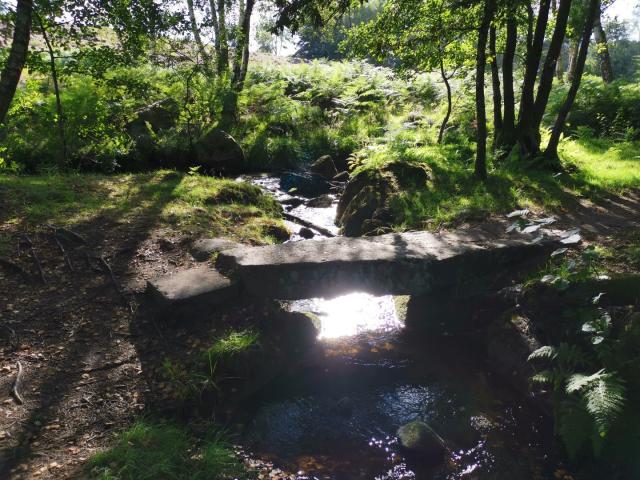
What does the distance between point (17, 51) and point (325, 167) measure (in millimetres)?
7824

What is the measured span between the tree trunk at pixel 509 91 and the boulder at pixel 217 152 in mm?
6342

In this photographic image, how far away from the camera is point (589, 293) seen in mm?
4711

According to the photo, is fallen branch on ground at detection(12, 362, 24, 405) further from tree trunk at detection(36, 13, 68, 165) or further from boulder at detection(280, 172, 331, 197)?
boulder at detection(280, 172, 331, 197)

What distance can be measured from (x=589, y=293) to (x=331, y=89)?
50.9 ft

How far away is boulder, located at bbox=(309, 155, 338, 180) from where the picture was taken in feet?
40.9

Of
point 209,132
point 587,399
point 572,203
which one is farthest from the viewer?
point 209,132

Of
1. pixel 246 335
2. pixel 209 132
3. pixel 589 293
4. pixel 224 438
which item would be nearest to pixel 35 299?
pixel 246 335

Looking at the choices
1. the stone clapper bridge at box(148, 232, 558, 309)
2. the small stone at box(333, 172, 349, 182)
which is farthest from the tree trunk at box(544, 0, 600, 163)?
the small stone at box(333, 172, 349, 182)

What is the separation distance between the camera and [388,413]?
183 inches

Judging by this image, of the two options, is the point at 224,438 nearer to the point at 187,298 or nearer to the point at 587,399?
the point at 187,298

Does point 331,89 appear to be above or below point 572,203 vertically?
above

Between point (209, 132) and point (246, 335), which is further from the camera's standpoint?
point (209, 132)

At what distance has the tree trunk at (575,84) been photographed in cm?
804

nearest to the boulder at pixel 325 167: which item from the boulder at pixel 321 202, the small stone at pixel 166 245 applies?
the boulder at pixel 321 202
